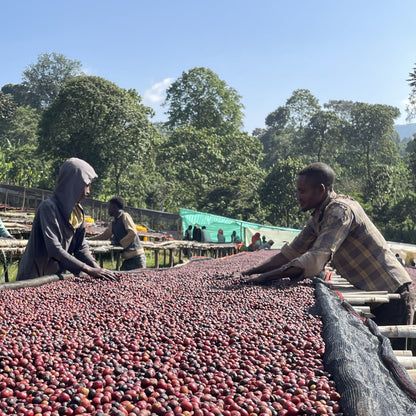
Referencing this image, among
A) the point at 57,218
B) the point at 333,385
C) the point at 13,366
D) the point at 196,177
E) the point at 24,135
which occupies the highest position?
the point at 24,135

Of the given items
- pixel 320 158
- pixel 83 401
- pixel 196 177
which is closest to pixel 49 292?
pixel 83 401

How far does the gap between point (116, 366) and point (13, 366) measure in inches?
15.4

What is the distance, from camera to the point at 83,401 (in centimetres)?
133

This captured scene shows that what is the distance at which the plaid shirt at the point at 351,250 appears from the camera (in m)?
2.86

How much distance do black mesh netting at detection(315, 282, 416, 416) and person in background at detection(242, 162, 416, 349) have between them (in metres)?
0.72

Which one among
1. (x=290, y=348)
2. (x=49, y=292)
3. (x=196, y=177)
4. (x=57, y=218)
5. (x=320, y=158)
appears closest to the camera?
(x=290, y=348)

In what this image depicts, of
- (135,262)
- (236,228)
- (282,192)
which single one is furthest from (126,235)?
(282,192)

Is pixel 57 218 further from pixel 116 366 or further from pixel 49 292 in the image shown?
pixel 116 366

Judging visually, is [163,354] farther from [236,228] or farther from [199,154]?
[199,154]

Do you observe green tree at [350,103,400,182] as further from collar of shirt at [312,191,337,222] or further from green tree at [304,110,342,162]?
collar of shirt at [312,191,337,222]

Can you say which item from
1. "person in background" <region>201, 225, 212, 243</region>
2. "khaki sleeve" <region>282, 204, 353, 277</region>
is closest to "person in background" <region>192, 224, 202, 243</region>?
"person in background" <region>201, 225, 212, 243</region>

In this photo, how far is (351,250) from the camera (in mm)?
3080

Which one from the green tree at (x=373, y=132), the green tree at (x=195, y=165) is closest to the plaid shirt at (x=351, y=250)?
the green tree at (x=195, y=165)

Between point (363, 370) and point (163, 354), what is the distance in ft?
2.45
